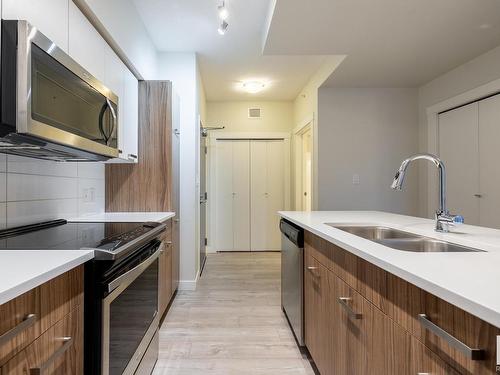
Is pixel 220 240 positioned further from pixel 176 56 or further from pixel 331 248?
pixel 331 248

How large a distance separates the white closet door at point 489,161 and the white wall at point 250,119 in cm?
276

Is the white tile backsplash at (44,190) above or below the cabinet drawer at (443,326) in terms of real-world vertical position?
above

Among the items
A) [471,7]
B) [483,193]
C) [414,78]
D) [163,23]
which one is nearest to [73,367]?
[163,23]

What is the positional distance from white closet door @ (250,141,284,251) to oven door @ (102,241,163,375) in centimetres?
346

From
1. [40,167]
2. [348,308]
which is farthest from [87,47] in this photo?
[348,308]

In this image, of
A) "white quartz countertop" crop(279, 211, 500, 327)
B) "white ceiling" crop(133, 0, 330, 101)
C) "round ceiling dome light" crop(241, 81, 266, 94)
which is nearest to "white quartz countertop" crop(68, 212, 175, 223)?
"white quartz countertop" crop(279, 211, 500, 327)

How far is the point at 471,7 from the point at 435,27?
0.26 meters

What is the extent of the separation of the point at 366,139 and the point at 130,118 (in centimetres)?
270

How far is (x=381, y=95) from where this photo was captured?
3.69 meters

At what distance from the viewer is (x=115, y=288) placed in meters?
1.12

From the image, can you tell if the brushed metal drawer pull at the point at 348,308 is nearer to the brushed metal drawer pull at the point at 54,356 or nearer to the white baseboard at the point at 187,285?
the brushed metal drawer pull at the point at 54,356

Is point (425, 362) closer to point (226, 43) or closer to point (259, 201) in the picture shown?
point (226, 43)

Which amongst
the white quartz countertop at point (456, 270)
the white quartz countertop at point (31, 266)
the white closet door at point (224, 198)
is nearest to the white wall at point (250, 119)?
the white closet door at point (224, 198)

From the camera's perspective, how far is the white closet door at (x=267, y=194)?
5145 mm
